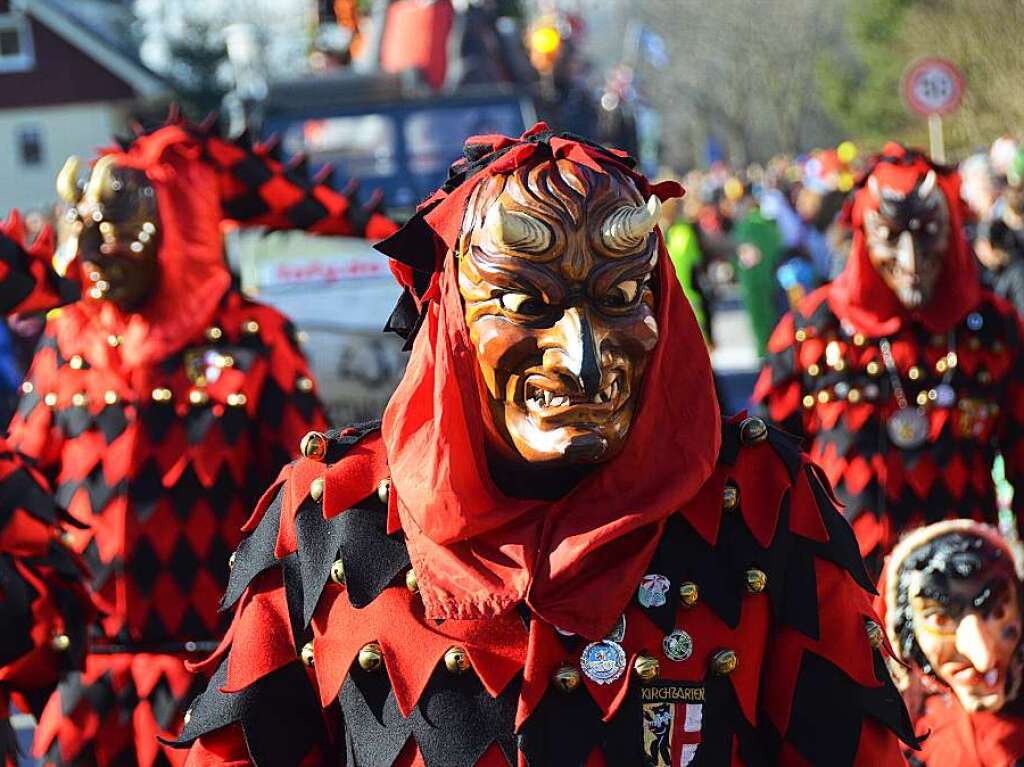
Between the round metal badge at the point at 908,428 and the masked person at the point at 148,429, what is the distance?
64.5 inches

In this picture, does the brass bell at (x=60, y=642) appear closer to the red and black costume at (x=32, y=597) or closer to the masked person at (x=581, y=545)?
the red and black costume at (x=32, y=597)

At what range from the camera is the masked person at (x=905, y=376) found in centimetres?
581

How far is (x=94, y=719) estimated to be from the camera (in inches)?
203

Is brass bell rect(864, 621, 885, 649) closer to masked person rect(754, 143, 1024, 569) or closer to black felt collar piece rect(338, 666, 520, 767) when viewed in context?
black felt collar piece rect(338, 666, 520, 767)

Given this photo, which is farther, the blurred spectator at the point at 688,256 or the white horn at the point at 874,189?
the blurred spectator at the point at 688,256

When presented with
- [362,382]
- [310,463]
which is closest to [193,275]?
[310,463]

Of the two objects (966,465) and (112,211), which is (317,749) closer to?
(112,211)

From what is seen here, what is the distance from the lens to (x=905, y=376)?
232 inches

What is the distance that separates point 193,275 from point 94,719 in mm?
1203

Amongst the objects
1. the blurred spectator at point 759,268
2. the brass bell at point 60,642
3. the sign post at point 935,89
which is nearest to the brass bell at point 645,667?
the brass bell at point 60,642

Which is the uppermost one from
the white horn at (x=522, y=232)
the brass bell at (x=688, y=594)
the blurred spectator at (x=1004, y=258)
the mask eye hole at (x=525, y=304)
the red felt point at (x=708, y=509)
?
the white horn at (x=522, y=232)

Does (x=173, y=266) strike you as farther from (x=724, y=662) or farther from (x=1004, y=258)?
A: (x=1004, y=258)

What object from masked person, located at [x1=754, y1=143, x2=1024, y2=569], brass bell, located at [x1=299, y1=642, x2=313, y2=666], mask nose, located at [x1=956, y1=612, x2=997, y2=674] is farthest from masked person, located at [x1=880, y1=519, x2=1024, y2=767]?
brass bell, located at [x1=299, y1=642, x2=313, y2=666]

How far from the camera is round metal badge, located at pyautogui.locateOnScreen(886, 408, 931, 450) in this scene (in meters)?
5.84
